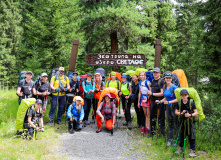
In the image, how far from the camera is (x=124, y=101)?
7414 millimetres

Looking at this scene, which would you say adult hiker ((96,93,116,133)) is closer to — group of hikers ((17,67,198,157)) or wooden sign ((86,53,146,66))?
group of hikers ((17,67,198,157))

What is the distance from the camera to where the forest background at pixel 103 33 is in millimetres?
10312

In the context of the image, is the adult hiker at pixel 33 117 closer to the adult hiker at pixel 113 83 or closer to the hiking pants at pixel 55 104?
the hiking pants at pixel 55 104

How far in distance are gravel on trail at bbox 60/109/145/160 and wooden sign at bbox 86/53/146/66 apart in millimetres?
2961

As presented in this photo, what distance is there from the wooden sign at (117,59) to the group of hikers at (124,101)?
100cm

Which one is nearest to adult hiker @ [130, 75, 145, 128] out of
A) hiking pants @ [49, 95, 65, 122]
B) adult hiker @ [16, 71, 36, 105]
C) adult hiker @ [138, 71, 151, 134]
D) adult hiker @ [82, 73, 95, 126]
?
adult hiker @ [138, 71, 151, 134]

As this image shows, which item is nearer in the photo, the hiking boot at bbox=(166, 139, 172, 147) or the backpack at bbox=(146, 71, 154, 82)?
the hiking boot at bbox=(166, 139, 172, 147)

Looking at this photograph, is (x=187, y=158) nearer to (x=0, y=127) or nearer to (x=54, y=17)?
(x=0, y=127)

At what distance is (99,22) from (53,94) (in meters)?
8.14

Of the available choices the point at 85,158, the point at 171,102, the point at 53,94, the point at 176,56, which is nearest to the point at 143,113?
the point at 171,102

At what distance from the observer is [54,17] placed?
35.4 ft

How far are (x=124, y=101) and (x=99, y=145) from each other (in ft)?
7.86

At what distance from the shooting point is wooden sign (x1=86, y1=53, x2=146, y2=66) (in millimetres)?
8047

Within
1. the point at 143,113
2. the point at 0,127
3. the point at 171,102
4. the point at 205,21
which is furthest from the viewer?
the point at 205,21
